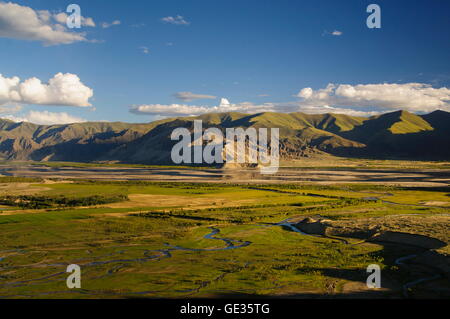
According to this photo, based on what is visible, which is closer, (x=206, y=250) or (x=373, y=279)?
(x=373, y=279)

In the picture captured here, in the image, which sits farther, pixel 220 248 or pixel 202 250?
pixel 220 248

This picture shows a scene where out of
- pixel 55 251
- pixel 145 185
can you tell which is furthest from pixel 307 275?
pixel 145 185
